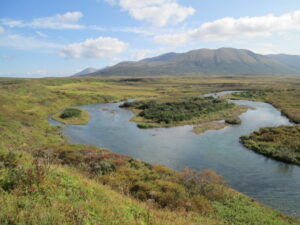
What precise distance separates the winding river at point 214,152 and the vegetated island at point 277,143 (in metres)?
1.38

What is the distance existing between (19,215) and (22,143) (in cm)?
3182

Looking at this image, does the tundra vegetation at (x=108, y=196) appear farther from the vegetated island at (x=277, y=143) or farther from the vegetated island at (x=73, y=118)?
the vegetated island at (x=73, y=118)

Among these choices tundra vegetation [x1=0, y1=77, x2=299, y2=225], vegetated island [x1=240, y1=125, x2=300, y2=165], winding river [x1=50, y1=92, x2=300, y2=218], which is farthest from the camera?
vegetated island [x1=240, y1=125, x2=300, y2=165]

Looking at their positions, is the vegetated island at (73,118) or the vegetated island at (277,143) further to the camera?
the vegetated island at (73,118)

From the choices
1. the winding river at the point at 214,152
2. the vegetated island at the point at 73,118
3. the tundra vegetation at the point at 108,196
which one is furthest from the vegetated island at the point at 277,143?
the vegetated island at the point at 73,118

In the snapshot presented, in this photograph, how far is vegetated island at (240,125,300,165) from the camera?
103 ft

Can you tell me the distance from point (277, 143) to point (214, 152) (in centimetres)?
1177

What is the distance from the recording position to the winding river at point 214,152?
75.3 ft

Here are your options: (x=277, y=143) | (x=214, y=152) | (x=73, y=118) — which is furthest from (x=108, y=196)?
(x=73, y=118)

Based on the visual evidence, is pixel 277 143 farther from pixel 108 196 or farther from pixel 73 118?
pixel 73 118

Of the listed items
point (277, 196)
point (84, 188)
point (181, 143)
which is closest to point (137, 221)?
point (84, 188)

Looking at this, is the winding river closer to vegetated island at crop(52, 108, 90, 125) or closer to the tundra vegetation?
vegetated island at crop(52, 108, 90, 125)

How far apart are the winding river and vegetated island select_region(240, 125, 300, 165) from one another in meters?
1.38

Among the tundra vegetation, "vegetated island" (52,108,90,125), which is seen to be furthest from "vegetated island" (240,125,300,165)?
"vegetated island" (52,108,90,125)
